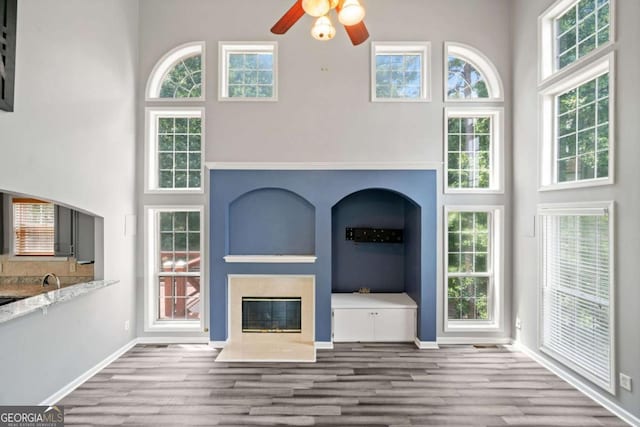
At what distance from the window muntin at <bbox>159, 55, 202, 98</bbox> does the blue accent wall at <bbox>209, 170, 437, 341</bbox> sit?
1.37 m

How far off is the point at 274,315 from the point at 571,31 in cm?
520

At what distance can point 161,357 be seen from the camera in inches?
179

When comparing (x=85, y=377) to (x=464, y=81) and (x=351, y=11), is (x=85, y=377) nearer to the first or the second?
(x=351, y=11)

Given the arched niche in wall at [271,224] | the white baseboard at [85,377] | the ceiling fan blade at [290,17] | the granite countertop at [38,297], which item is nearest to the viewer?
the ceiling fan blade at [290,17]

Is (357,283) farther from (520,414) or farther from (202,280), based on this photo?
(520,414)

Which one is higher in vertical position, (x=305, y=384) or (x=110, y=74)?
(x=110, y=74)

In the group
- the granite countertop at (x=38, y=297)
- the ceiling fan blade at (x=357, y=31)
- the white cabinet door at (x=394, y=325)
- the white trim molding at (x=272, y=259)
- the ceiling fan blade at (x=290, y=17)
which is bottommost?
the white cabinet door at (x=394, y=325)

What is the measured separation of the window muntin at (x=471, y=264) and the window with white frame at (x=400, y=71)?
190 cm

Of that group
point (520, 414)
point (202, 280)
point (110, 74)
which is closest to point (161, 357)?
point (202, 280)

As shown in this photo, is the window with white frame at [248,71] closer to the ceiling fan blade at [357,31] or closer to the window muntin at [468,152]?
the ceiling fan blade at [357,31]

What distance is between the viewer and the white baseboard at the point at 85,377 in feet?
11.2

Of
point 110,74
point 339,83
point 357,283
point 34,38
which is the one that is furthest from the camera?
point 357,283

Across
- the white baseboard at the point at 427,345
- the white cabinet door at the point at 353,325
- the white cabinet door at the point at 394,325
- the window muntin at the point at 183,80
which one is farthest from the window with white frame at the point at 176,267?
the white baseboard at the point at 427,345

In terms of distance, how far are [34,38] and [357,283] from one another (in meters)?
4.79
